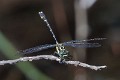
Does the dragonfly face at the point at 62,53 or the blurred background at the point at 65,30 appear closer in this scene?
the dragonfly face at the point at 62,53

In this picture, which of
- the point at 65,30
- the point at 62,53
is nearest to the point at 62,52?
the point at 62,53

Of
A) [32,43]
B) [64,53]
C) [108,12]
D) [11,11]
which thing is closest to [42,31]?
[32,43]

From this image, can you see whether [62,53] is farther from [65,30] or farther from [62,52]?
[65,30]

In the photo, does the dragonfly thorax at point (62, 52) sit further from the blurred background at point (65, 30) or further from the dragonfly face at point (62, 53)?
the blurred background at point (65, 30)

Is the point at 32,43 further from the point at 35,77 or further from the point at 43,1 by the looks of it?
the point at 35,77

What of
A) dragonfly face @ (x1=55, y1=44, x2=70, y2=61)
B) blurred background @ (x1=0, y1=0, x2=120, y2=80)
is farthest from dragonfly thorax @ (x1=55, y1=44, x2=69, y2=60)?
blurred background @ (x1=0, y1=0, x2=120, y2=80)

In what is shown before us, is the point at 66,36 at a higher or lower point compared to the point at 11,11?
lower

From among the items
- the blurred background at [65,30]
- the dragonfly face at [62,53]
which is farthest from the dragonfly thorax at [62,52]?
the blurred background at [65,30]

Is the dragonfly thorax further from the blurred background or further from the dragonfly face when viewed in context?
the blurred background

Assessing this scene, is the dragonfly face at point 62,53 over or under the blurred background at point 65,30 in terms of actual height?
over
